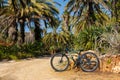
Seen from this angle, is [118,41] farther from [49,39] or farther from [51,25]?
[49,39]

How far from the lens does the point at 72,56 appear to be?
486 inches

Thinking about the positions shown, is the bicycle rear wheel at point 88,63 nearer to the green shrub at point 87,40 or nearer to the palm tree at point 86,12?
the green shrub at point 87,40

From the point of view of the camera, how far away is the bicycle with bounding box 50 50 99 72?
39.6 ft

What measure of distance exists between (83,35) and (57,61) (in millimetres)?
7963

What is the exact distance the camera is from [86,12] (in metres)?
31.2

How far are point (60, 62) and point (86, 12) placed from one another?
63.7ft

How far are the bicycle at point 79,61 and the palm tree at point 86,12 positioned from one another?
60.8 ft

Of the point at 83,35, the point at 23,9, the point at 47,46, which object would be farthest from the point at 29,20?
the point at 83,35

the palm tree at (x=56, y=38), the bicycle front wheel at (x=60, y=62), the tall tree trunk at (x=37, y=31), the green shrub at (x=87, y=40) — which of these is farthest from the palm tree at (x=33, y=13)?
the bicycle front wheel at (x=60, y=62)

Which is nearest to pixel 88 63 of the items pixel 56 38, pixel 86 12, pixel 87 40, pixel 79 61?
pixel 79 61

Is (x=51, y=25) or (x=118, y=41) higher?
(x=51, y=25)

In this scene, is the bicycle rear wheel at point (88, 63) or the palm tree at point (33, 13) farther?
the palm tree at point (33, 13)

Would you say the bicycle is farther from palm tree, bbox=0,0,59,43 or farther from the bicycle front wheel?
palm tree, bbox=0,0,59,43

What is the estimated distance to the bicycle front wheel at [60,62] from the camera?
1227 centimetres
